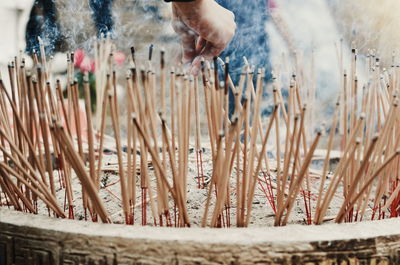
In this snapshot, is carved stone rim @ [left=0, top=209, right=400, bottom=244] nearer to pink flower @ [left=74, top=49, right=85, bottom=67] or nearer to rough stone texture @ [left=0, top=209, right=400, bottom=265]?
rough stone texture @ [left=0, top=209, right=400, bottom=265]

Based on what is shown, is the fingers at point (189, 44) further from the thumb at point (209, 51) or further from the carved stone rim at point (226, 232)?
the carved stone rim at point (226, 232)

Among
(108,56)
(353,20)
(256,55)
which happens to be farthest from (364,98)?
(353,20)

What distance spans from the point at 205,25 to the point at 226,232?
71 centimetres

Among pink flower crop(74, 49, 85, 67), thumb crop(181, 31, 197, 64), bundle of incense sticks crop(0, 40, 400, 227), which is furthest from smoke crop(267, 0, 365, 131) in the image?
bundle of incense sticks crop(0, 40, 400, 227)

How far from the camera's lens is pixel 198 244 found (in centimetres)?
60

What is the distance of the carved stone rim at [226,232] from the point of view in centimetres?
60

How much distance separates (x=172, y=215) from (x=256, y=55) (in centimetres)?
290

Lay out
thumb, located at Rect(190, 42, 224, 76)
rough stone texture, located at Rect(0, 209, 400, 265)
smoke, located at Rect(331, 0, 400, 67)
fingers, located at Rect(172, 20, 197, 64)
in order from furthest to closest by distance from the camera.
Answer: smoke, located at Rect(331, 0, 400, 67), fingers, located at Rect(172, 20, 197, 64), thumb, located at Rect(190, 42, 224, 76), rough stone texture, located at Rect(0, 209, 400, 265)

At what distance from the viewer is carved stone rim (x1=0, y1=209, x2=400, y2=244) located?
1.98 feet

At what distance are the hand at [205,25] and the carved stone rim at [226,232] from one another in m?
0.56

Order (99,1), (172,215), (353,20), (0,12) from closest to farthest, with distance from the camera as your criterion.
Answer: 1. (172,215)
2. (0,12)
3. (99,1)
4. (353,20)

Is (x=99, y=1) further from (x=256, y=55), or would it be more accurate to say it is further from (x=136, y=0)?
(x=256, y=55)

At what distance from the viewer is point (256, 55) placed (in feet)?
12.1

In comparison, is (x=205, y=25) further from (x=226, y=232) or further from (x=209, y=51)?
(x=226, y=232)
